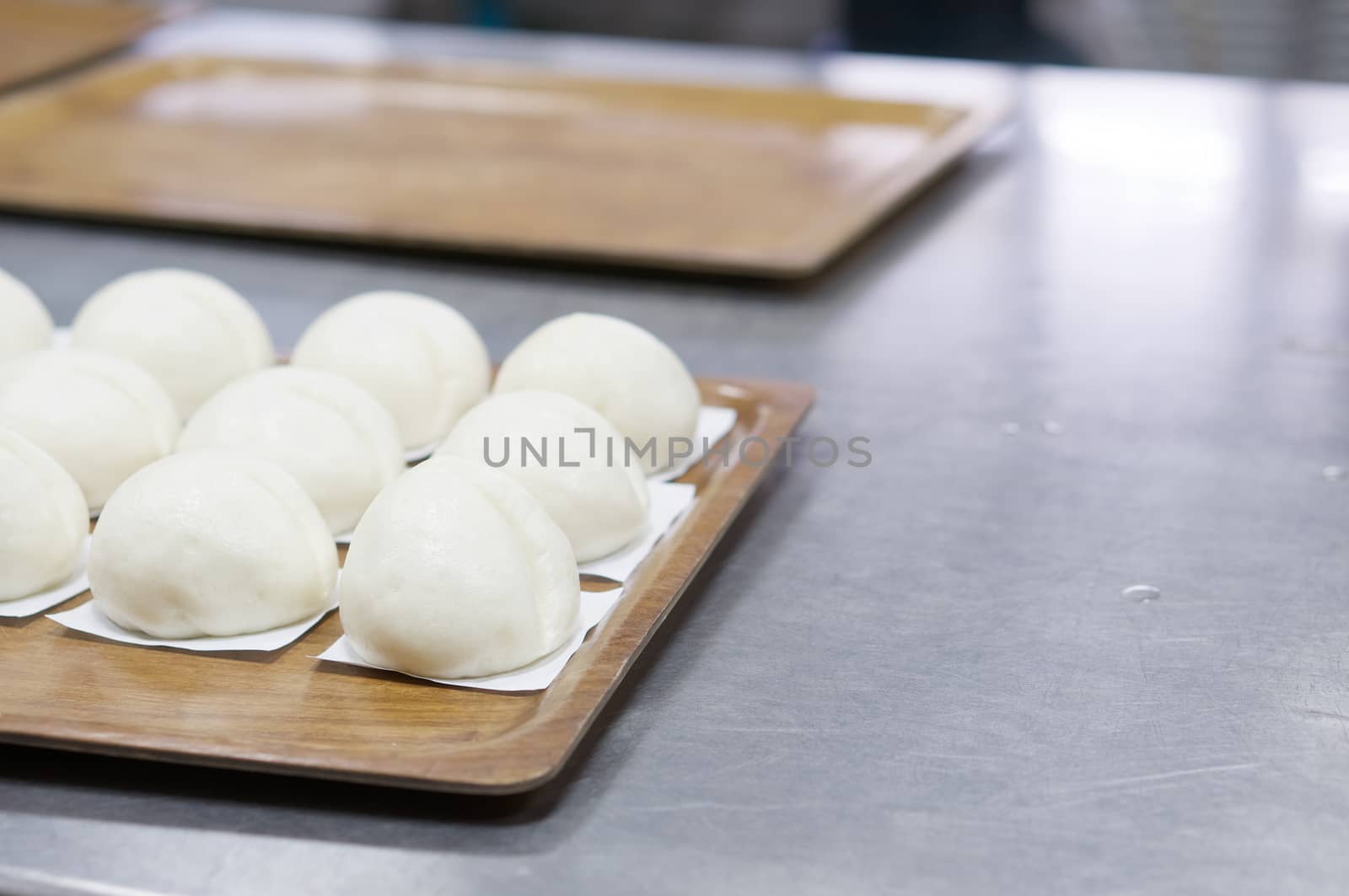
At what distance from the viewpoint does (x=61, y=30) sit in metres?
2.47

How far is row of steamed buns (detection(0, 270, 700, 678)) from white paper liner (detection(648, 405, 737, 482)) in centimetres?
2

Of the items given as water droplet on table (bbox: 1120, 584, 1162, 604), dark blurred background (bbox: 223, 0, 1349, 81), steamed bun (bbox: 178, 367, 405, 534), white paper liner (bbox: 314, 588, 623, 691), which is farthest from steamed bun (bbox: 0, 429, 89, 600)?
dark blurred background (bbox: 223, 0, 1349, 81)

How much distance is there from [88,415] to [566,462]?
0.36 m

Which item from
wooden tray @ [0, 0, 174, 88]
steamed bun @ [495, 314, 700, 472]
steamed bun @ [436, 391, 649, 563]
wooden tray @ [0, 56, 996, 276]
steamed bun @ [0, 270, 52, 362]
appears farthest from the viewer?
wooden tray @ [0, 0, 174, 88]

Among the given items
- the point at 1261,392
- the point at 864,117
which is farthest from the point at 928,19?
the point at 1261,392

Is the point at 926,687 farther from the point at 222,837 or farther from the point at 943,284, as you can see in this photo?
the point at 943,284

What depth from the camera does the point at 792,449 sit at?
1.30 meters

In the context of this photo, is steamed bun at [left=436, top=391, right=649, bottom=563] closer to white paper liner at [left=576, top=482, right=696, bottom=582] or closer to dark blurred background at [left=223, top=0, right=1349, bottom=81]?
white paper liner at [left=576, top=482, right=696, bottom=582]

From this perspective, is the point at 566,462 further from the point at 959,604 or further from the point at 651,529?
the point at 959,604

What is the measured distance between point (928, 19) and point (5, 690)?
4592 millimetres

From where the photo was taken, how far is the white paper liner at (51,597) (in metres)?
0.97

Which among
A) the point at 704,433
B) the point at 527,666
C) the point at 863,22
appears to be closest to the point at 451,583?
the point at 527,666

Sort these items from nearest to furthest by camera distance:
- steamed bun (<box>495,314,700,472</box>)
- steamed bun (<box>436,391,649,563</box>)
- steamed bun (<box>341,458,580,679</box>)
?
steamed bun (<box>341,458,580,679</box>), steamed bun (<box>436,391,649,563</box>), steamed bun (<box>495,314,700,472</box>)

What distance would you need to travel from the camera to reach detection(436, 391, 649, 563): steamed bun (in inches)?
40.8
